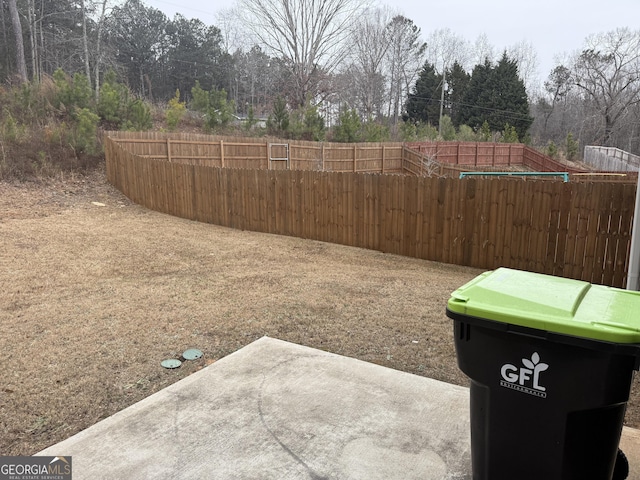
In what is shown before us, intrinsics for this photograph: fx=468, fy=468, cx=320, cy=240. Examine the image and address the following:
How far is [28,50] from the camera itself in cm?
2864

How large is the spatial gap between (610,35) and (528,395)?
169 feet

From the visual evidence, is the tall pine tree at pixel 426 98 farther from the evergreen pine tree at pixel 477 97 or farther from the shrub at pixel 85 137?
the shrub at pixel 85 137

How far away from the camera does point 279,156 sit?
66.4ft

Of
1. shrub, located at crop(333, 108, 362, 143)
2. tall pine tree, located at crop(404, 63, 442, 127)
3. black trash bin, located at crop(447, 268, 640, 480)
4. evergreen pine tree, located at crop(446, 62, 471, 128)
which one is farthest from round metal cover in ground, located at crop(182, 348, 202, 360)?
evergreen pine tree, located at crop(446, 62, 471, 128)

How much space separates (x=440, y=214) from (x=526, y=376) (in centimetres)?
631

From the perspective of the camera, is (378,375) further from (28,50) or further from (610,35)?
(610,35)

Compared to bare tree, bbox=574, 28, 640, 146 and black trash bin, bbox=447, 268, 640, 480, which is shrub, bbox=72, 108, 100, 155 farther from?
bare tree, bbox=574, 28, 640, 146

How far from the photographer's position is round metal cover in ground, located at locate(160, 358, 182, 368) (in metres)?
3.58

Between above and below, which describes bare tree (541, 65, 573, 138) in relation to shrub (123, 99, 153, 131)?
above

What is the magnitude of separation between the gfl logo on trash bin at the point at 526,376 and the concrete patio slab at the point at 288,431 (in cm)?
76

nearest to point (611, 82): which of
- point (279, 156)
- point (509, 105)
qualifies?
point (509, 105)

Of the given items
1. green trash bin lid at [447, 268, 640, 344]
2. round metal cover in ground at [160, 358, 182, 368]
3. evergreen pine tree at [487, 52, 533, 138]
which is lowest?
round metal cover in ground at [160, 358, 182, 368]

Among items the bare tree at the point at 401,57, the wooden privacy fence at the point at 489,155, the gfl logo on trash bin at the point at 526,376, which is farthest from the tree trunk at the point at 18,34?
the bare tree at the point at 401,57

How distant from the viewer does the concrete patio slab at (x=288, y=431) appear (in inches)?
87.3
